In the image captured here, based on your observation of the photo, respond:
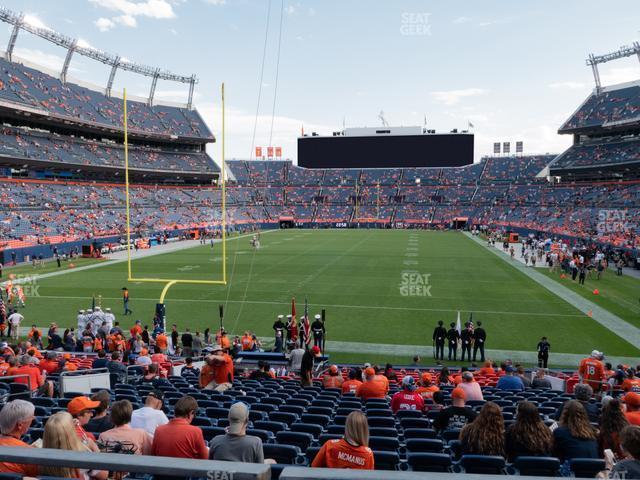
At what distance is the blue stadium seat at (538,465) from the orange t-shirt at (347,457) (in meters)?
1.74

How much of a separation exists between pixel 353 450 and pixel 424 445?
7.08 feet

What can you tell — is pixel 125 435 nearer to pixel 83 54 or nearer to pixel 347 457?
pixel 347 457

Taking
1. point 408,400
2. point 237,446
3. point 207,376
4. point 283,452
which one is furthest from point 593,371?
point 237,446

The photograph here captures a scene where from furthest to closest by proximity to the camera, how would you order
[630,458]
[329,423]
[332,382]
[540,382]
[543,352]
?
[543,352], [540,382], [332,382], [329,423], [630,458]

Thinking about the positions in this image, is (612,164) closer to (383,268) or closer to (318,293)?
(383,268)

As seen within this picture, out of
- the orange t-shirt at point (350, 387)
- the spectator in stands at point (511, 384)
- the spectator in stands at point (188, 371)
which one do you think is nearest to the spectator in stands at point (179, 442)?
the orange t-shirt at point (350, 387)

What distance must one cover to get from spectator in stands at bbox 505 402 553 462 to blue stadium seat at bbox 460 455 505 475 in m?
0.34

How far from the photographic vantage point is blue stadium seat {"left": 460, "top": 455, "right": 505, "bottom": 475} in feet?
14.4

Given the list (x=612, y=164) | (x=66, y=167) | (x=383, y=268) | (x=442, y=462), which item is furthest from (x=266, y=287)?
(x=612, y=164)

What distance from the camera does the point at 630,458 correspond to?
3.47 metres

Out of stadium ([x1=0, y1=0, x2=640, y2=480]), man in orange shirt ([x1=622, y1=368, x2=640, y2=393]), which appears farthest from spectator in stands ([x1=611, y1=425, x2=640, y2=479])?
man in orange shirt ([x1=622, y1=368, x2=640, y2=393])

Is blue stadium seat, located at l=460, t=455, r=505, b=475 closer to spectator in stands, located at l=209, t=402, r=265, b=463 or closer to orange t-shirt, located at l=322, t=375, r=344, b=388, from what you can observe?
spectator in stands, located at l=209, t=402, r=265, b=463

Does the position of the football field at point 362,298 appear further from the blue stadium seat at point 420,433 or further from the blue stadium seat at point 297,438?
the blue stadium seat at point 297,438

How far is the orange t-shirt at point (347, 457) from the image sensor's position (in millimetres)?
3553
